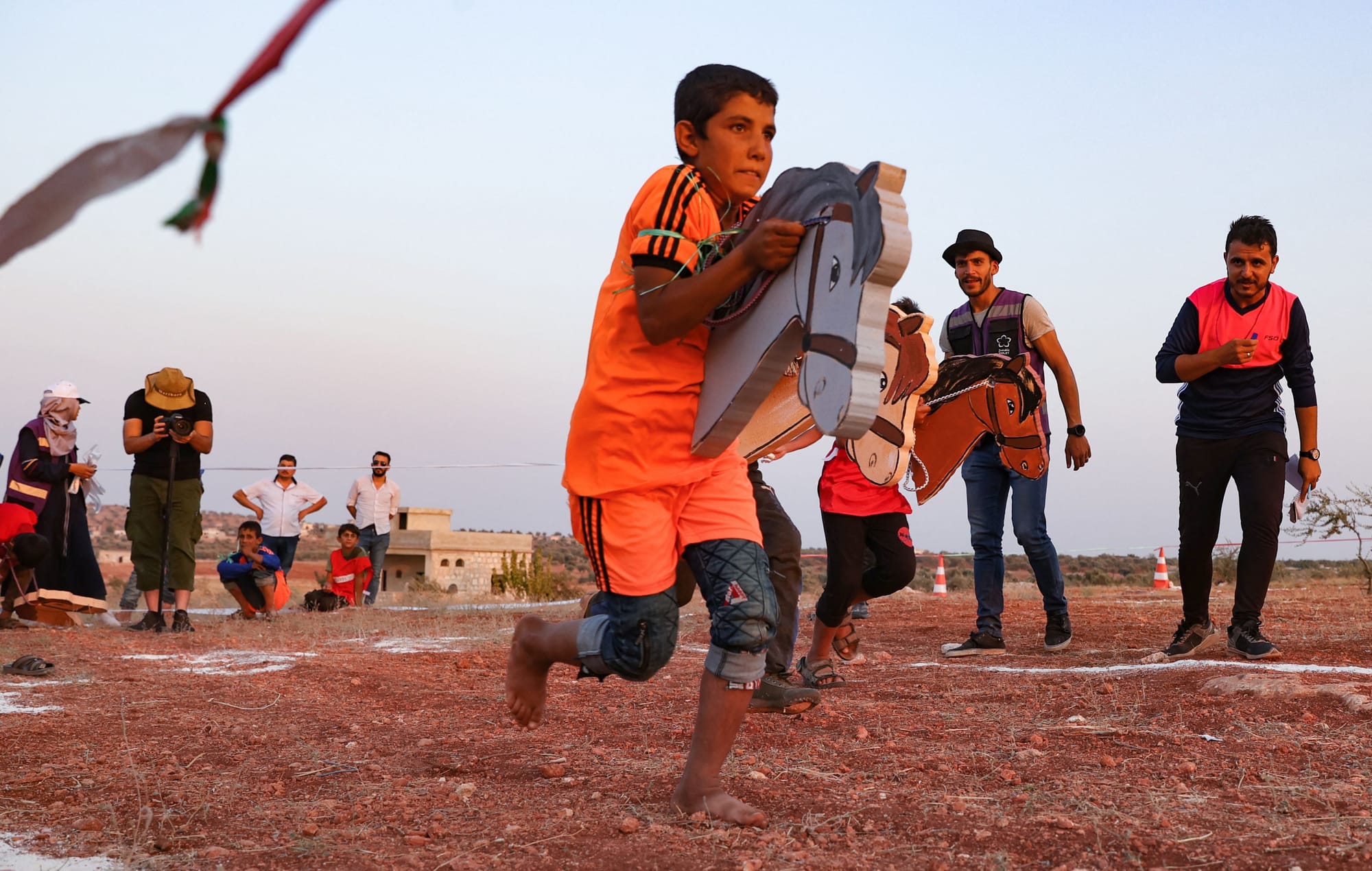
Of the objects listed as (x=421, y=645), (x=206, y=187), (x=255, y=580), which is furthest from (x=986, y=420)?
(x=255, y=580)

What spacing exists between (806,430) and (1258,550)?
12.0 feet

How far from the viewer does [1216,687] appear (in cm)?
489

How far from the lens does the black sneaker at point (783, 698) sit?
4641 mm

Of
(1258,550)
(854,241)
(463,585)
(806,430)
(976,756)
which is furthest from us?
(463,585)

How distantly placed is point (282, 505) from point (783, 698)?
9557 mm

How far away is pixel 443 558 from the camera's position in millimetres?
23594

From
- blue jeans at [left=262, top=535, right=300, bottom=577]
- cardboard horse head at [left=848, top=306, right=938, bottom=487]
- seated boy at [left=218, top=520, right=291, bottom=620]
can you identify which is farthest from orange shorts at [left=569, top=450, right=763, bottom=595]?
blue jeans at [left=262, top=535, right=300, bottom=577]

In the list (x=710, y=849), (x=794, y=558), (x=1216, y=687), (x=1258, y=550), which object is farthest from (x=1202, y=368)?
(x=710, y=849)

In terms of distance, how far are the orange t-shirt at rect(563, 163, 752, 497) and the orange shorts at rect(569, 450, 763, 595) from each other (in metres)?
0.05

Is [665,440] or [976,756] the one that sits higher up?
[665,440]

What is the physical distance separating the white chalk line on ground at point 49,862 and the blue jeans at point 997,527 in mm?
5331

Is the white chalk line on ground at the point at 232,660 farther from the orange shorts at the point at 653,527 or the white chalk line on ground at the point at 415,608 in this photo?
the white chalk line on ground at the point at 415,608

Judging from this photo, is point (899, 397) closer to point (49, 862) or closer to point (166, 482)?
point (49, 862)

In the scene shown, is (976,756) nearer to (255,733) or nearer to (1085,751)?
(1085,751)
